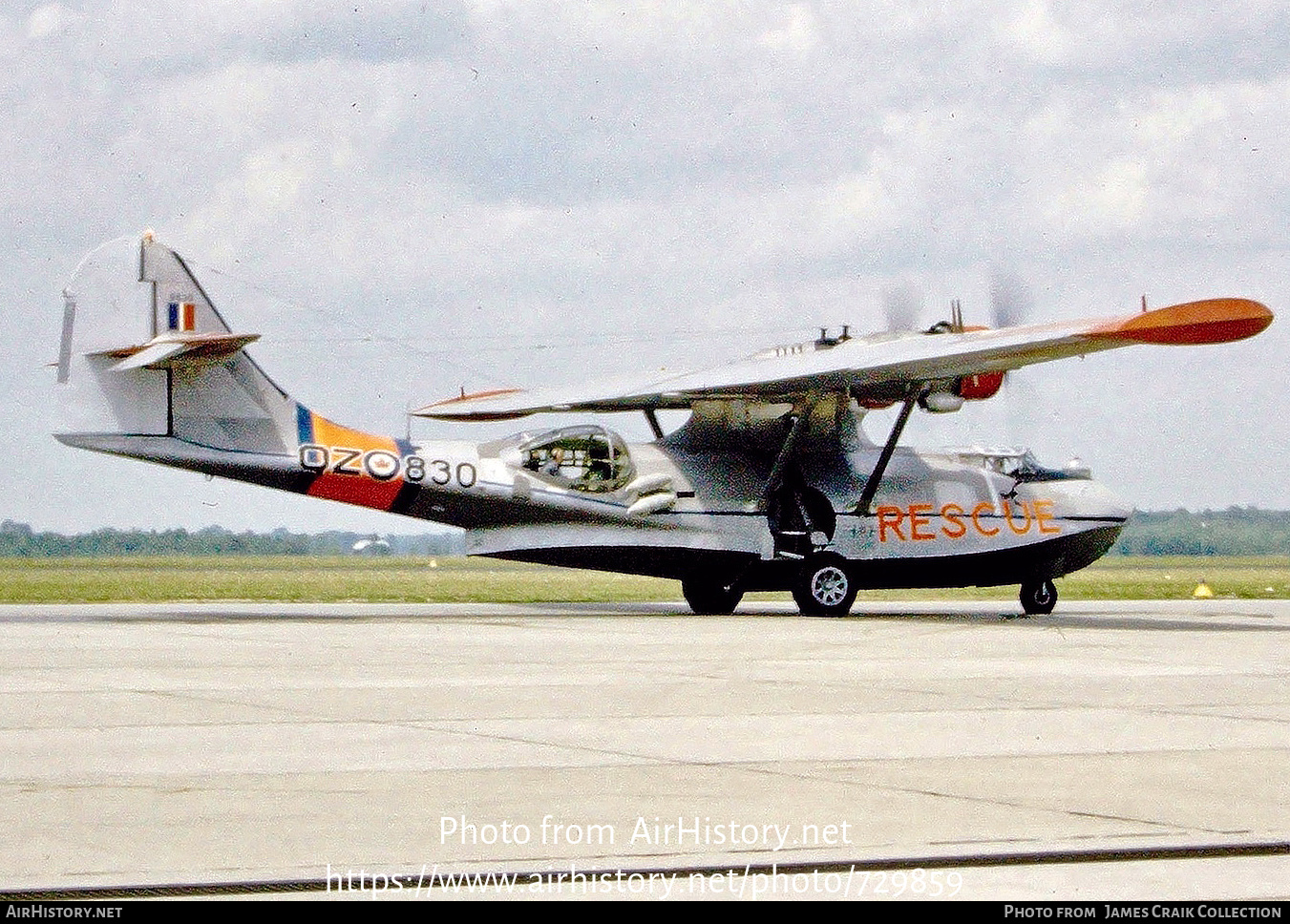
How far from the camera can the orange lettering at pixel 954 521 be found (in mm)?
30688

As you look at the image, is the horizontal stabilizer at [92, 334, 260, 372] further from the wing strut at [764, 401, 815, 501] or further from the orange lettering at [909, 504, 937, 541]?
the orange lettering at [909, 504, 937, 541]

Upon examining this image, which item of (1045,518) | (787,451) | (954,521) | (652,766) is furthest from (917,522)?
(652,766)

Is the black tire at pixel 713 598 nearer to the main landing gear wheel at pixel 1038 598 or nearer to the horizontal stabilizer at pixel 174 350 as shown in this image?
the main landing gear wheel at pixel 1038 598

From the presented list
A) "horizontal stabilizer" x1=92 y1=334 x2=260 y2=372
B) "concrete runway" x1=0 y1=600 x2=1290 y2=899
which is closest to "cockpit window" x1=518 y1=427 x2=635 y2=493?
"horizontal stabilizer" x1=92 y1=334 x2=260 y2=372

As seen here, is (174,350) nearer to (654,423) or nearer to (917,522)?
(654,423)

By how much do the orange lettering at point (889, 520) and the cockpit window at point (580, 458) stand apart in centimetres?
446

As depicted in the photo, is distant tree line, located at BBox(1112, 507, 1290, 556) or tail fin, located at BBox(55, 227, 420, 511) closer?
tail fin, located at BBox(55, 227, 420, 511)

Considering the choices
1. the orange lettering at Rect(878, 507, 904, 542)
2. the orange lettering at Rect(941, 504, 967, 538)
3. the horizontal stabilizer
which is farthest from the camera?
the orange lettering at Rect(941, 504, 967, 538)

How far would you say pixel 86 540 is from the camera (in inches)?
6388

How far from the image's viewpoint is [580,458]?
29.0 m

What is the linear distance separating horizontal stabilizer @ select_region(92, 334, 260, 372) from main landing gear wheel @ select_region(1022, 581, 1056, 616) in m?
14.5

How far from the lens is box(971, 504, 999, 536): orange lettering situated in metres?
30.8

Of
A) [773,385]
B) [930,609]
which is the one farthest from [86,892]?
[930,609]

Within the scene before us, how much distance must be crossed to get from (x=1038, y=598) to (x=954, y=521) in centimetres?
266
